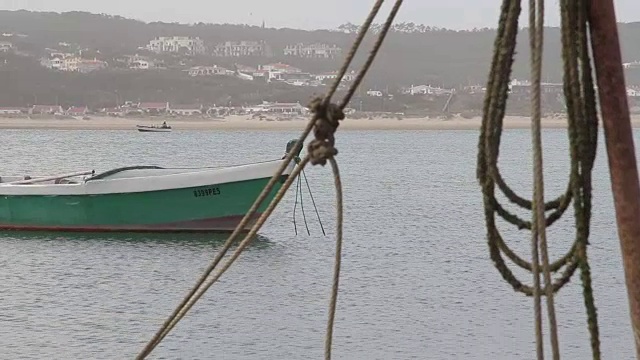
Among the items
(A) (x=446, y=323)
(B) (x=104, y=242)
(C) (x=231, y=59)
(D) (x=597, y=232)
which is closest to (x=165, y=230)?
(B) (x=104, y=242)

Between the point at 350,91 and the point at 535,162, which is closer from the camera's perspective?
the point at 535,162

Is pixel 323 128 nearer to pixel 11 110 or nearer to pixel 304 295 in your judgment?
pixel 304 295

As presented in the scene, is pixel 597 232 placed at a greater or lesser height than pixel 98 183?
lesser

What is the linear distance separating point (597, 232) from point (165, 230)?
12697 mm

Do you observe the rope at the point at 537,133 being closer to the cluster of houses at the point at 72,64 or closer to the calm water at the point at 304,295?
the calm water at the point at 304,295

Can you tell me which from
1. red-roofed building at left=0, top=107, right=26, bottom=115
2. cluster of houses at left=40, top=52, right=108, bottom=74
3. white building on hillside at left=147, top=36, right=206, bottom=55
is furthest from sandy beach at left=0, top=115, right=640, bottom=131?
white building on hillside at left=147, top=36, right=206, bottom=55

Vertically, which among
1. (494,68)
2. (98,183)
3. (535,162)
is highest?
(494,68)

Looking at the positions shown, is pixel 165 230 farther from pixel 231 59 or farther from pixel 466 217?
pixel 231 59

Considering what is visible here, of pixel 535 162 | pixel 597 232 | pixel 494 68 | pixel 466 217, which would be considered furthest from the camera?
pixel 466 217

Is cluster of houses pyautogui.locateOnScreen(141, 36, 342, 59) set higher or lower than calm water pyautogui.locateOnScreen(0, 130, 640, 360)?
higher

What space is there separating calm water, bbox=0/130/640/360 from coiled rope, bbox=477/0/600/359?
37.1 ft

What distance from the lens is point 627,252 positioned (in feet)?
10.1

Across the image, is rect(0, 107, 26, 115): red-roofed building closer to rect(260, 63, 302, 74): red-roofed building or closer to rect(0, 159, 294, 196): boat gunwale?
rect(260, 63, 302, 74): red-roofed building

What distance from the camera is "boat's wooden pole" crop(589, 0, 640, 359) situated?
2.98 meters
